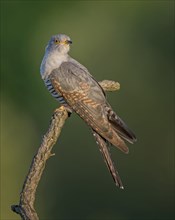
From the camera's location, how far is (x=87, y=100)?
720 cm

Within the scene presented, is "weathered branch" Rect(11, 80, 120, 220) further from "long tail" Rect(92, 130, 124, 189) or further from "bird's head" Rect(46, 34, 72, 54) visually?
"bird's head" Rect(46, 34, 72, 54)

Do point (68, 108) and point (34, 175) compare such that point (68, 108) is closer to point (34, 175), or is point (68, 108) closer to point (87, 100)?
point (87, 100)

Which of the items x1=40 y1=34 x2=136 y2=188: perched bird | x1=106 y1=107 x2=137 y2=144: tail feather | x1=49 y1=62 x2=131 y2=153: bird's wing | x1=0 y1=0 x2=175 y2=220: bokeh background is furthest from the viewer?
x1=0 y1=0 x2=175 y2=220: bokeh background

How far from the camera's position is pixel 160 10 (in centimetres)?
1495

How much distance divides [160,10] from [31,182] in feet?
31.0

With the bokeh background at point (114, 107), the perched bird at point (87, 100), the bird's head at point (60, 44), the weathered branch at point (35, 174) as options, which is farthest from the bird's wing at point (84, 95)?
the bokeh background at point (114, 107)

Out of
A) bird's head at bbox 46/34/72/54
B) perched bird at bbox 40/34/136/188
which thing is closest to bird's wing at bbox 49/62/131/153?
perched bird at bbox 40/34/136/188

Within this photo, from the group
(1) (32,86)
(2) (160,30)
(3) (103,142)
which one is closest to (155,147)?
(2) (160,30)

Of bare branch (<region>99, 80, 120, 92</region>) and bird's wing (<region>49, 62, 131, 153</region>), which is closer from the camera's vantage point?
bird's wing (<region>49, 62, 131, 153</region>)

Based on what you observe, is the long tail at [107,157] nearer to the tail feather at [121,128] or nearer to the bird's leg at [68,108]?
the tail feather at [121,128]

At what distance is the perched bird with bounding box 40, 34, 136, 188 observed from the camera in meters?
6.93

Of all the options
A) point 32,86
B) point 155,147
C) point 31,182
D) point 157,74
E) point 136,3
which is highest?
point 136,3

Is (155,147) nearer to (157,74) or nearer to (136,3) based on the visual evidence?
(157,74)

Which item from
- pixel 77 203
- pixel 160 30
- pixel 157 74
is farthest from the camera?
pixel 160 30
